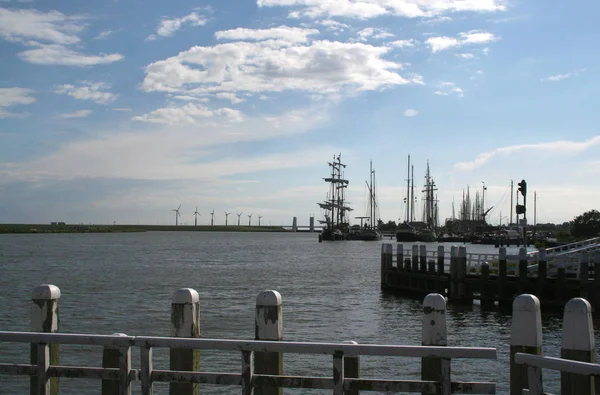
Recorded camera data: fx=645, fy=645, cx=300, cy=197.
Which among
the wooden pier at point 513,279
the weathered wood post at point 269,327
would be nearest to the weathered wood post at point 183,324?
the weathered wood post at point 269,327

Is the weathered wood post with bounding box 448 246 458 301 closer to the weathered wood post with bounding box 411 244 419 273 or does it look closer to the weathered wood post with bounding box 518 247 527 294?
the weathered wood post with bounding box 518 247 527 294

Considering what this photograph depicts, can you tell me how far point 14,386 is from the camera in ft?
54.3

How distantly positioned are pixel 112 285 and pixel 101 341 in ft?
137

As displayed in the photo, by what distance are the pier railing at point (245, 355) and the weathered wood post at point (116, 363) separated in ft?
0.04

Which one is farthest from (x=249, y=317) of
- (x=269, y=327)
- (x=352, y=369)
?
(x=269, y=327)

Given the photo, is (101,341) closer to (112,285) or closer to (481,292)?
(481,292)

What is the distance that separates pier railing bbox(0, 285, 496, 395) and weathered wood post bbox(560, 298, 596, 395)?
1061 mm

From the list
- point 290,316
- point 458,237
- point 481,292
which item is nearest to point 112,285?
point 290,316

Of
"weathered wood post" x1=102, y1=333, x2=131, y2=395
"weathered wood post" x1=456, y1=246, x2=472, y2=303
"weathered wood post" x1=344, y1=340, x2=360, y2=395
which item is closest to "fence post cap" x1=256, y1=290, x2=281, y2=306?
"weathered wood post" x1=344, y1=340, x2=360, y2=395

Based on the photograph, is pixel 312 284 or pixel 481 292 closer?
pixel 481 292

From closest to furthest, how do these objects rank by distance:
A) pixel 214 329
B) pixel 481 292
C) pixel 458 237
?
pixel 214 329 → pixel 481 292 → pixel 458 237

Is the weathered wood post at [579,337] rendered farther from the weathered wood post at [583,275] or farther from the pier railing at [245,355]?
the weathered wood post at [583,275]

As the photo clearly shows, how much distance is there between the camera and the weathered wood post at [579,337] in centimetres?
697

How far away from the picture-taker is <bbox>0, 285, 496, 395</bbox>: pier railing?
661 cm
